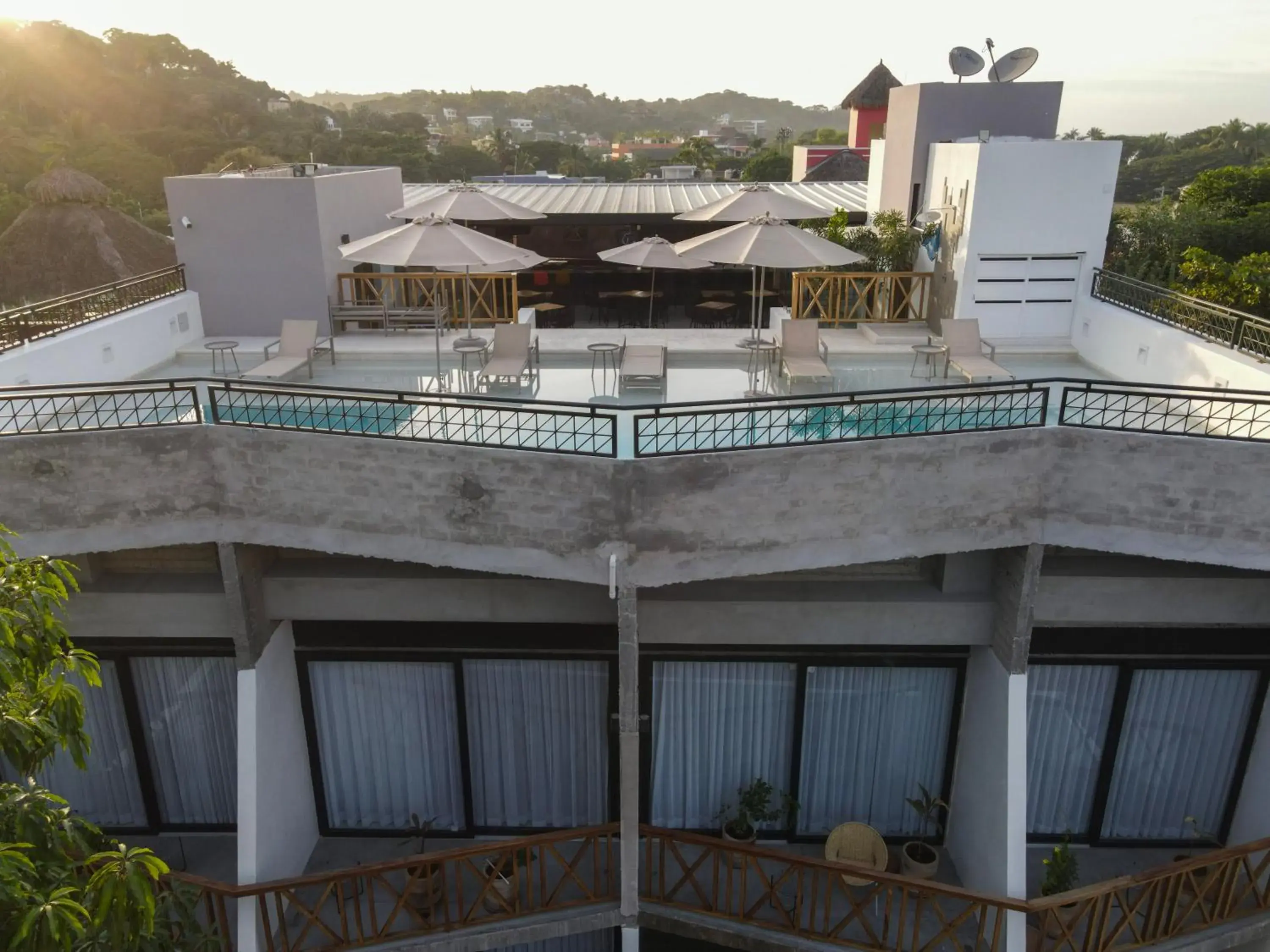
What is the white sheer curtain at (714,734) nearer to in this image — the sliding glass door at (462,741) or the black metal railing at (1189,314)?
the sliding glass door at (462,741)

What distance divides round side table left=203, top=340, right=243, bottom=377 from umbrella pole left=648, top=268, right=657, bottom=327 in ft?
26.1

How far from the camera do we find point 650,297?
1833cm

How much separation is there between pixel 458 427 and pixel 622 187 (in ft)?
69.0

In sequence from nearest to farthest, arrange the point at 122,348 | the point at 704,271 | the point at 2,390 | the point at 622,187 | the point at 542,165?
the point at 2,390, the point at 122,348, the point at 704,271, the point at 622,187, the point at 542,165

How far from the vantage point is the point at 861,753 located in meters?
11.7

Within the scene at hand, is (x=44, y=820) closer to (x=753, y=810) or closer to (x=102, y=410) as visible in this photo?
(x=102, y=410)

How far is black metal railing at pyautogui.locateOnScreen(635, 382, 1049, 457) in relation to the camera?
28.1 ft

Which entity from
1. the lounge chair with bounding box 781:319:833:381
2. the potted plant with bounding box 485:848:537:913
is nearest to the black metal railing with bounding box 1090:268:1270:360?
the lounge chair with bounding box 781:319:833:381

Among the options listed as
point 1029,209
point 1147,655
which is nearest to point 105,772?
point 1147,655

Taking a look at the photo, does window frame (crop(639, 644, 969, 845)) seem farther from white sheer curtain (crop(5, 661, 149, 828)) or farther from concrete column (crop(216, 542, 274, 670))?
white sheer curtain (crop(5, 661, 149, 828))

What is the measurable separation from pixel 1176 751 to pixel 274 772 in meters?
11.1

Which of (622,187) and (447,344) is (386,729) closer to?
(447,344)

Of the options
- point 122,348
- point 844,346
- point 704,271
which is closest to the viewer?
point 122,348

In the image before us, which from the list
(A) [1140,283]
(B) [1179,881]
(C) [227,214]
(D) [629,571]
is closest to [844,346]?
(A) [1140,283]
